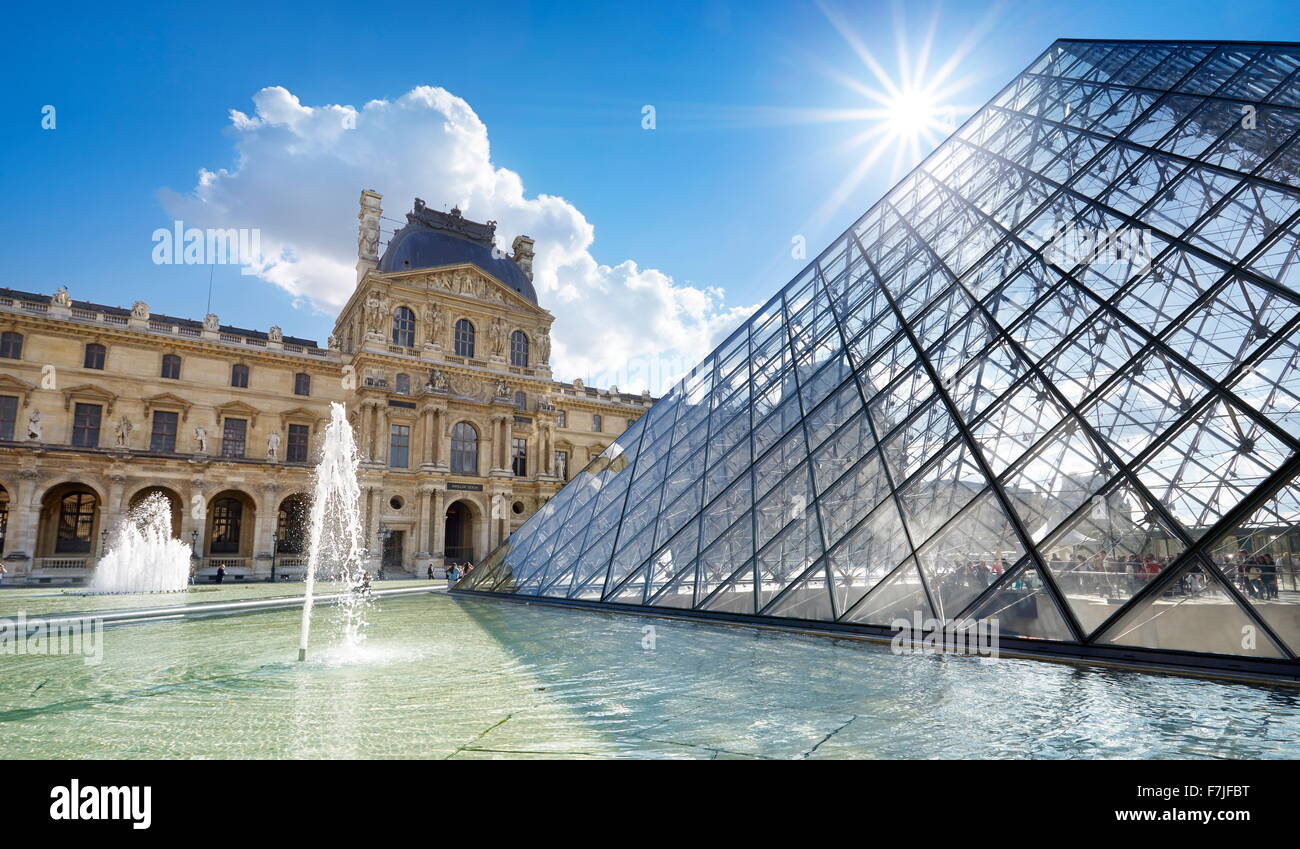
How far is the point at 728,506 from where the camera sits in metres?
12.1

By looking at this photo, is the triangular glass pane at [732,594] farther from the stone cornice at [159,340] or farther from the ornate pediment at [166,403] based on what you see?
the ornate pediment at [166,403]

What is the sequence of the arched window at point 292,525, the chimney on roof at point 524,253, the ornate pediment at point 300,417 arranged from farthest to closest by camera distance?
the chimney on roof at point 524,253 < the ornate pediment at point 300,417 < the arched window at point 292,525

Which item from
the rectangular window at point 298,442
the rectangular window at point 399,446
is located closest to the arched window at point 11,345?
the rectangular window at point 298,442

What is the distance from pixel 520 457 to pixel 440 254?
13.8 metres

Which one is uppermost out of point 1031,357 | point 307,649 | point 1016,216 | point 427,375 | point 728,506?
point 427,375

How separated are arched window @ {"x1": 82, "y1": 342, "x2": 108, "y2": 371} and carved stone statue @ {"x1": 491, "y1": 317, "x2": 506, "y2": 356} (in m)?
19.1

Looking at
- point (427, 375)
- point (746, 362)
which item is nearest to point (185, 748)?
point (746, 362)

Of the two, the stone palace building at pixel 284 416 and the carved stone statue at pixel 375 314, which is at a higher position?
the carved stone statue at pixel 375 314

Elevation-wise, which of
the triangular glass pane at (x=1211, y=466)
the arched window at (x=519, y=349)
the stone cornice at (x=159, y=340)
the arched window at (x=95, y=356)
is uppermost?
the arched window at (x=519, y=349)

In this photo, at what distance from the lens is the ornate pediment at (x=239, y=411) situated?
113ft

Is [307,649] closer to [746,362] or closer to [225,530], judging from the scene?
[746,362]

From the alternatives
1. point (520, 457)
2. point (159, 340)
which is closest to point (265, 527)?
point (159, 340)

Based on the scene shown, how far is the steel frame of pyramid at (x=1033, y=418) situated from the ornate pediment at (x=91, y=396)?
2746 centimetres
